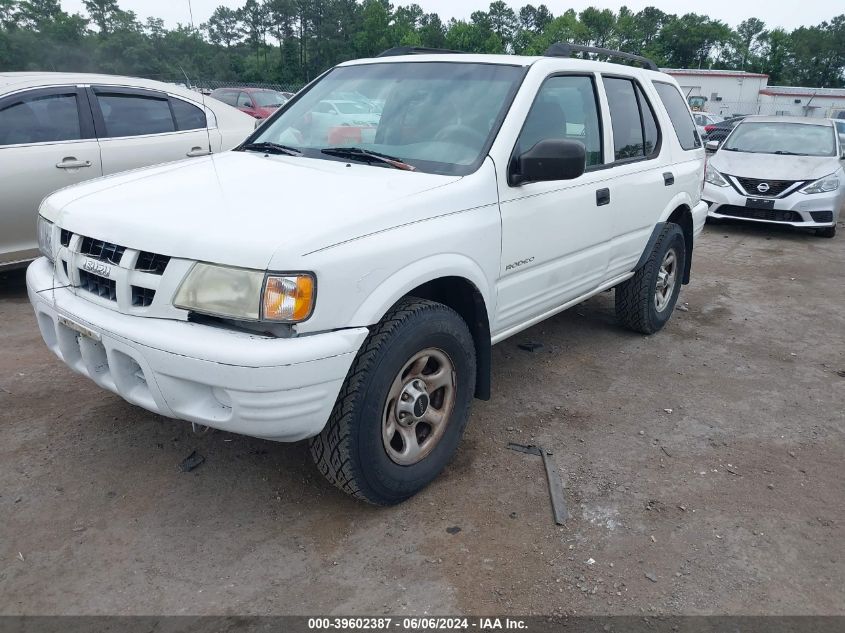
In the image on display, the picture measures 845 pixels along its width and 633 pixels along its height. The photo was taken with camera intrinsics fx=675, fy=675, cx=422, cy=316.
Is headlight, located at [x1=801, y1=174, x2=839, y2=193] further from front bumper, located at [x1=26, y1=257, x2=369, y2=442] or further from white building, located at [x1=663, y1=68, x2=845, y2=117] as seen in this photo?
white building, located at [x1=663, y1=68, x2=845, y2=117]

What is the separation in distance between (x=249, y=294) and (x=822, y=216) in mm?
8826

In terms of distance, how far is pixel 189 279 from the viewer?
7.64 ft

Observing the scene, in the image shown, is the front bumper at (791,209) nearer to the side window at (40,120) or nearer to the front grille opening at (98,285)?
the side window at (40,120)

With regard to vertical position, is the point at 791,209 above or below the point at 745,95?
below

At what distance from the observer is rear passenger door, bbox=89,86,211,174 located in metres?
5.59

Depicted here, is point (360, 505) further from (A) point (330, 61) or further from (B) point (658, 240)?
(A) point (330, 61)

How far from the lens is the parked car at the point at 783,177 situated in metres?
8.79

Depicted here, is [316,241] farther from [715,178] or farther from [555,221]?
[715,178]

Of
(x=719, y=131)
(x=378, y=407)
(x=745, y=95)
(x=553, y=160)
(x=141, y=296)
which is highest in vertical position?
(x=745, y=95)

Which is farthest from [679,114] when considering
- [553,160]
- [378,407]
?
[378,407]

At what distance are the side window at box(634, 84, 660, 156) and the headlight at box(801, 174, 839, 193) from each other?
212 inches

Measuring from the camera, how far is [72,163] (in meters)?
5.33

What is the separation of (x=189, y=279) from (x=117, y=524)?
1133 mm

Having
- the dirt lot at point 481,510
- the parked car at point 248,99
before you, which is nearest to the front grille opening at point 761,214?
the dirt lot at point 481,510
